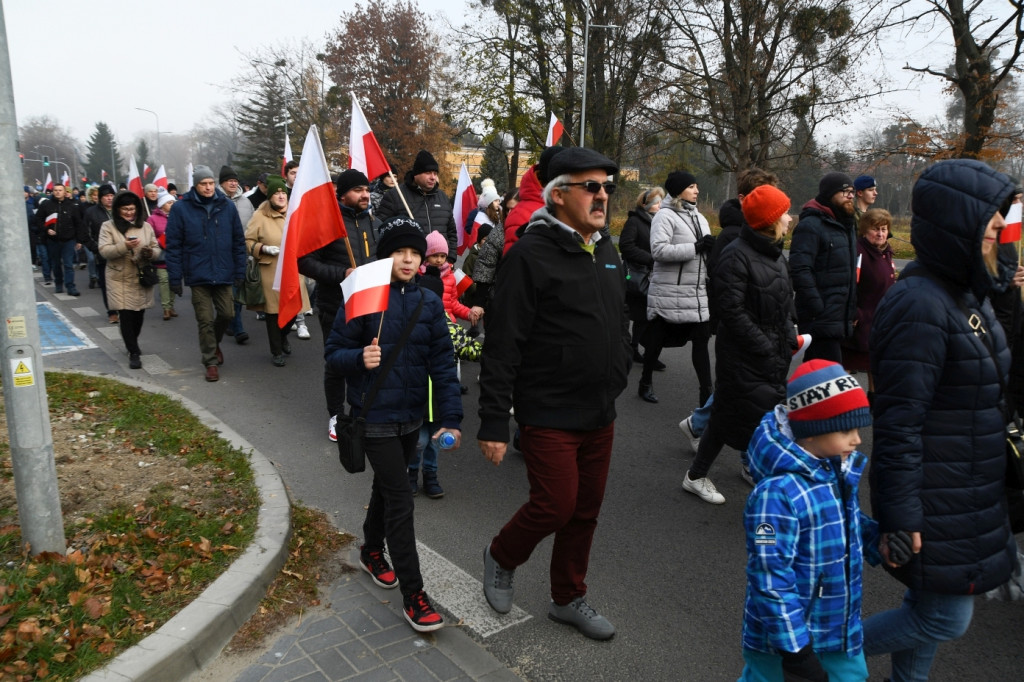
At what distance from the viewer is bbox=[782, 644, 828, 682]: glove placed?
2340 millimetres

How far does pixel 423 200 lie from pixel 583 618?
17.0 ft

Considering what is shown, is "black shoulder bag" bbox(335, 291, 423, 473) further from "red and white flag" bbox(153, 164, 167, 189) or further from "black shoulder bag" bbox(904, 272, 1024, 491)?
"red and white flag" bbox(153, 164, 167, 189)

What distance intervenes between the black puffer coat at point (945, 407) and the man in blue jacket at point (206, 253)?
22.1 ft

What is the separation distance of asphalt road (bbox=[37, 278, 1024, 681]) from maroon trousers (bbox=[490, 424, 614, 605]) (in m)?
0.30

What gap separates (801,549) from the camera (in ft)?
8.00

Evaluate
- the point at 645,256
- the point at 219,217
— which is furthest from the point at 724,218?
the point at 219,217

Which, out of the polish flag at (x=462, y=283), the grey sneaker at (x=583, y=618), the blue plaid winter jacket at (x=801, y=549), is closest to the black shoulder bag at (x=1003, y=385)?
the blue plaid winter jacket at (x=801, y=549)

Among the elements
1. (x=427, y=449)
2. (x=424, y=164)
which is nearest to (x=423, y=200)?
(x=424, y=164)

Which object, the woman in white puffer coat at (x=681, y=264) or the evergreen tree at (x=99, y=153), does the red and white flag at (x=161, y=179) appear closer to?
the woman in white puffer coat at (x=681, y=264)

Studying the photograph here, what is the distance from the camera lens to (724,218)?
552 cm

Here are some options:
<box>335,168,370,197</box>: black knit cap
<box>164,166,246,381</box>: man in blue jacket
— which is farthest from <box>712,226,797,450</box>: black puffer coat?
<box>164,166,246,381</box>: man in blue jacket

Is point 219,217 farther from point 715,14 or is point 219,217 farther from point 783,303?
point 715,14

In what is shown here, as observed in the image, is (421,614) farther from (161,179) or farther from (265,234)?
(161,179)

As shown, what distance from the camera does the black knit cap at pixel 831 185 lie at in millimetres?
5582
